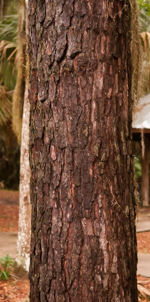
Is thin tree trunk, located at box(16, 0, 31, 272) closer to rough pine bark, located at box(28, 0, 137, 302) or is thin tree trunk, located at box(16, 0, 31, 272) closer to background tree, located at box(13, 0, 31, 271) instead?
background tree, located at box(13, 0, 31, 271)

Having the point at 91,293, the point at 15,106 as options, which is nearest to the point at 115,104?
the point at 91,293

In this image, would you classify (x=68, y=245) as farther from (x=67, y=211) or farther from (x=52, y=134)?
(x=52, y=134)

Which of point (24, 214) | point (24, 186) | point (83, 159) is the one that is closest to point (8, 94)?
point (24, 186)

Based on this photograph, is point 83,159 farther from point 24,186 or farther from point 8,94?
point 8,94

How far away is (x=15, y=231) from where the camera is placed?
30.8 feet

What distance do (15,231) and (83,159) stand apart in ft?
26.3

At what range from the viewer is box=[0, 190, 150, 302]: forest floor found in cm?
395

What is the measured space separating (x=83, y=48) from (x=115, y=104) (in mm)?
362

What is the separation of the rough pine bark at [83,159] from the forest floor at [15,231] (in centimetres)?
63

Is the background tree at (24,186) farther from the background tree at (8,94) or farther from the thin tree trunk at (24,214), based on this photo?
the background tree at (8,94)

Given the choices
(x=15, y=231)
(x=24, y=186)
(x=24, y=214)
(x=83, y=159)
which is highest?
(x=83, y=159)

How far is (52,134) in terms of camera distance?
1935 mm

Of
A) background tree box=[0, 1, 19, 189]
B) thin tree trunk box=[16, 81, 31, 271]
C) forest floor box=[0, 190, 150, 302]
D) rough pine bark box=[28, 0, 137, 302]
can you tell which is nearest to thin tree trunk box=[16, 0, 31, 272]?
thin tree trunk box=[16, 81, 31, 271]

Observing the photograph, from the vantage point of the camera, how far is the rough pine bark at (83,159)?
1848 millimetres
